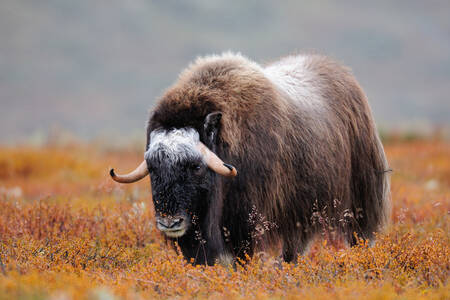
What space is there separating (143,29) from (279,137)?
92034mm

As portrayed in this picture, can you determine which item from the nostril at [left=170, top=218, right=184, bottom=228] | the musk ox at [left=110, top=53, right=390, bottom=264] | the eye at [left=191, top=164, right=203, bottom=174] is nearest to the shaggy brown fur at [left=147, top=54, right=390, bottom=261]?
the musk ox at [left=110, top=53, right=390, bottom=264]

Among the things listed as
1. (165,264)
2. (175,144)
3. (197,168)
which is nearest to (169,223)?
(165,264)

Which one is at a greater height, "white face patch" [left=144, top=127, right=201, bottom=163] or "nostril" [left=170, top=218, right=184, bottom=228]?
"white face patch" [left=144, top=127, right=201, bottom=163]

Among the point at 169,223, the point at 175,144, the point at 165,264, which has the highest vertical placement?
the point at 175,144

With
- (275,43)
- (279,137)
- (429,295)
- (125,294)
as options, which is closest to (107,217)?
(279,137)

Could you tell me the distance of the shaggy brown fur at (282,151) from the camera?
3.13m

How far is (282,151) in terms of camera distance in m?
3.31

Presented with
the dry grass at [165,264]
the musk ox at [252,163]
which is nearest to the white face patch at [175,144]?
the musk ox at [252,163]

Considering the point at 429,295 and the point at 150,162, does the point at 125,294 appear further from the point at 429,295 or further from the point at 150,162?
the point at 429,295

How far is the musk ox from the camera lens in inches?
116

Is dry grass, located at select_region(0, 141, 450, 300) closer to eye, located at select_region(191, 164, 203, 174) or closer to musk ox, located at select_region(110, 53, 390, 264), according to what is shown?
musk ox, located at select_region(110, 53, 390, 264)

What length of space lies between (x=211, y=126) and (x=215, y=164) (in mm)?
272

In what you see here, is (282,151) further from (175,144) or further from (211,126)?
(175,144)

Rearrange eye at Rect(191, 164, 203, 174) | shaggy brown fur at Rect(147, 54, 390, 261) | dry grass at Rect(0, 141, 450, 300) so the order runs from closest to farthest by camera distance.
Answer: dry grass at Rect(0, 141, 450, 300) → eye at Rect(191, 164, 203, 174) → shaggy brown fur at Rect(147, 54, 390, 261)
